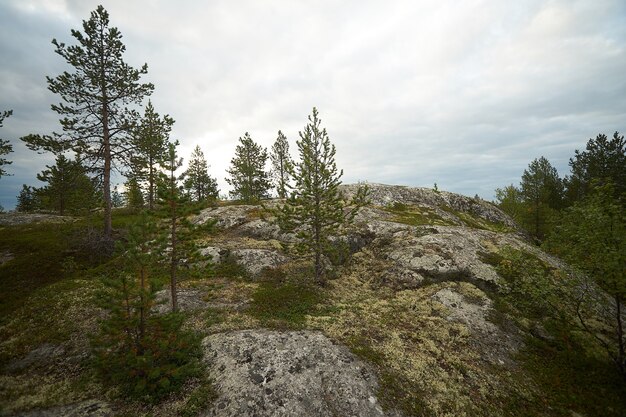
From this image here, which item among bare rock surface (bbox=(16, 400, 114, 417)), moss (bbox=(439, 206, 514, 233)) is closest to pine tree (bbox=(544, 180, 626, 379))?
bare rock surface (bbox=(16, 400, 114, 417))

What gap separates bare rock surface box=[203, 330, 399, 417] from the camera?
→ 9789mm

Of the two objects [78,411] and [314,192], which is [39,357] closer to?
[78,411]

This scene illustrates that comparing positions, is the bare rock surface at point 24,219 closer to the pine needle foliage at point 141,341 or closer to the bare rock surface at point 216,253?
the bare rock surface at point 216,253

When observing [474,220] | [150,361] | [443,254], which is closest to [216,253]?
[150,361]

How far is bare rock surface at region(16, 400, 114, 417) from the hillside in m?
0.07

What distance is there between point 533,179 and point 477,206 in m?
A: 9.23

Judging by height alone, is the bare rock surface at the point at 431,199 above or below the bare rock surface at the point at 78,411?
above

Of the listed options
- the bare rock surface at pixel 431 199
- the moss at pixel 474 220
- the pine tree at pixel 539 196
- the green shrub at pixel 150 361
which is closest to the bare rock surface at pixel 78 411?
the green shrub at pixel 150 361

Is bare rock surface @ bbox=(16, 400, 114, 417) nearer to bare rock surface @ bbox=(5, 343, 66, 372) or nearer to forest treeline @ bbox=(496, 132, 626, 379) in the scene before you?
bare rock surface @ bbox=(5, 343, 66, 372)

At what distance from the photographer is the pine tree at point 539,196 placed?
1668 inches

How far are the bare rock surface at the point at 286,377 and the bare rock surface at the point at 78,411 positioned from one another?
3.69m

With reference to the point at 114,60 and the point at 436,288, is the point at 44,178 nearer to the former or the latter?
the point at 114,60

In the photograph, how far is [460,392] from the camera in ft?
36.4

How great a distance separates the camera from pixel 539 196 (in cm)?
4250
